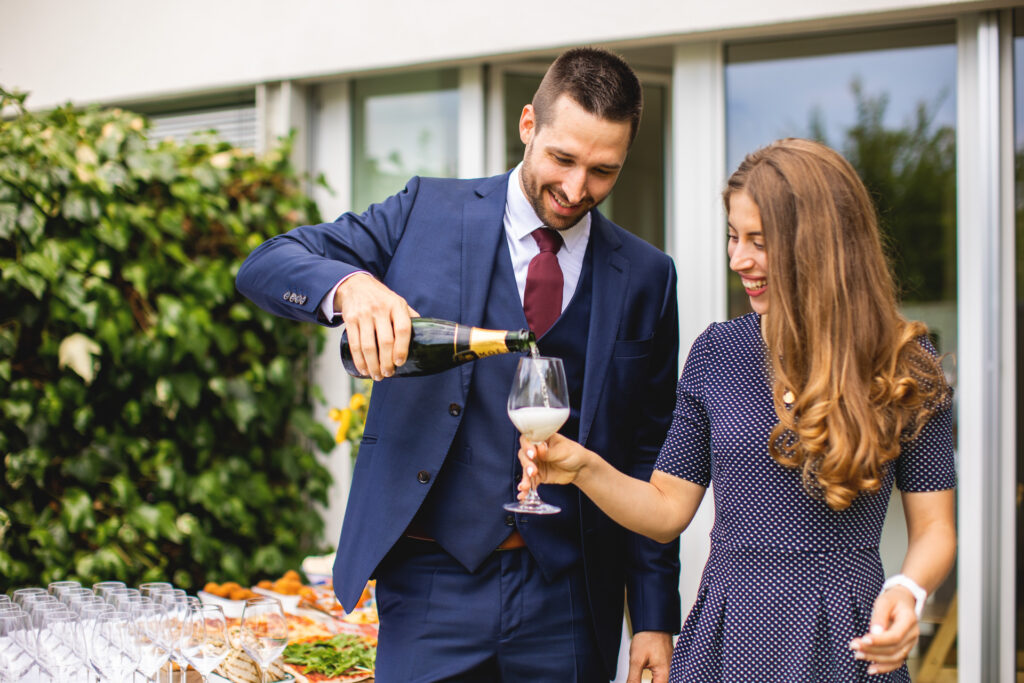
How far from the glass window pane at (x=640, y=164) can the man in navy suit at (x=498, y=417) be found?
213cm

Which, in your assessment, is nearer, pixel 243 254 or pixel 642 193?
pixel 243 254

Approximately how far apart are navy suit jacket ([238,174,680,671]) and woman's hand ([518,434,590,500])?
15 cm

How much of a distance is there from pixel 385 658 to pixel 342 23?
10.1 ft

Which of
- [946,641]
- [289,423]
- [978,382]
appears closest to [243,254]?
[289,423]

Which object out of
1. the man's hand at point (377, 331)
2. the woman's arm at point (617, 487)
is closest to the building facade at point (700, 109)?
the woman's arm at point (617, 487)

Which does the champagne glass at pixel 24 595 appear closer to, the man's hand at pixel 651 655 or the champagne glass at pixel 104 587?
the champagne glass at pixel 104 587

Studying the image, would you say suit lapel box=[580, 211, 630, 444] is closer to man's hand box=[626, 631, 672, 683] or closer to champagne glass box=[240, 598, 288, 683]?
man's hand box=[626, 631, 672, 683]

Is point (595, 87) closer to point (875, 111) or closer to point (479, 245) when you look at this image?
point (479, 245)

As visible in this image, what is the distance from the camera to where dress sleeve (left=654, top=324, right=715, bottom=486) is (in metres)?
1.76

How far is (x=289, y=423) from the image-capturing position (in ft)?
13.5

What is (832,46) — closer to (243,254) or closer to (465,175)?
(465,175)

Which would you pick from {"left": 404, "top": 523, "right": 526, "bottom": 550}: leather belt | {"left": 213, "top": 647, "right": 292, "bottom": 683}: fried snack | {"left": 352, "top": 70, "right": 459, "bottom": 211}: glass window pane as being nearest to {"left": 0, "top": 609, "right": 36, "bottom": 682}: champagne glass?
{"left": 213, "top": 647, "right": 292, "bottom": 683}: fried snack

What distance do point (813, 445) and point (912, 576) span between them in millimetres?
251

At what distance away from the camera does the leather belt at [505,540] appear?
183 centimetres
